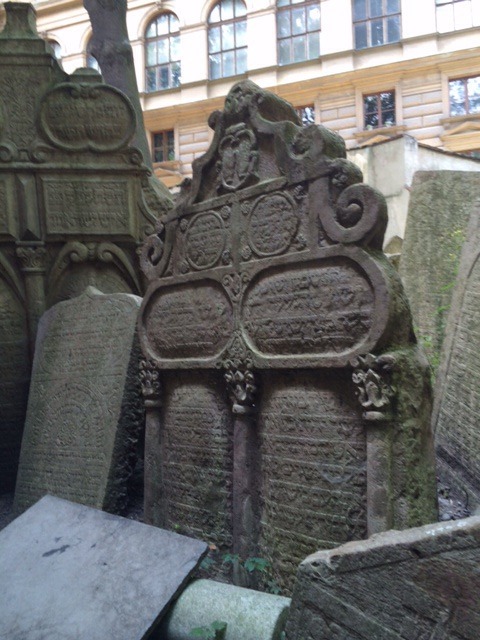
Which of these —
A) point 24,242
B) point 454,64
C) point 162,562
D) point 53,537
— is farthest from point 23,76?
point 454,64

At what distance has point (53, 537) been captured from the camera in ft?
11.1

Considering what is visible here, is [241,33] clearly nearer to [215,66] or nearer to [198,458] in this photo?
[215,66]

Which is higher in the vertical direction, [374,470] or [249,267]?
[249,267]

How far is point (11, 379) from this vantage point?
5.48 meters

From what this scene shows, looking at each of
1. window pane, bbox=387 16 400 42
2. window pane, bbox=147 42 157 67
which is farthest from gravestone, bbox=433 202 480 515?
window pane, bbox=147 42 157 67

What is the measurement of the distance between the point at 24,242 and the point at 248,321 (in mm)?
2818

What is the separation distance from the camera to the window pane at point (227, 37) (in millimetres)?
21500

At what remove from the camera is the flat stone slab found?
2799 mm

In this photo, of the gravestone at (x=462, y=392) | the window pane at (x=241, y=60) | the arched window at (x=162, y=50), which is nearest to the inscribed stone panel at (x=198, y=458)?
the gravestone at (x=462, y=392)

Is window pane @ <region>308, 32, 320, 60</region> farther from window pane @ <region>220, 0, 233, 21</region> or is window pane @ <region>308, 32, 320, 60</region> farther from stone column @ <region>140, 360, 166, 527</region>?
stone column @ <region>140, 360, 166, 527</region>

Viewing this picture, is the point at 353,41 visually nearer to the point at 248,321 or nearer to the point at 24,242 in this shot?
the point at 24,242

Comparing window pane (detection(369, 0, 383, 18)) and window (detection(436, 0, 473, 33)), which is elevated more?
window pane (detection(369, 0, 383, 18))

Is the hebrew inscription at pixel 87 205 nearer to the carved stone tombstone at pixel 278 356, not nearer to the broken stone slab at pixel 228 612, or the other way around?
the carved stone tombstone at pixel 278 356

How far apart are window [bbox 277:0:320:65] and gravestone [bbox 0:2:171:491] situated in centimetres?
1584
